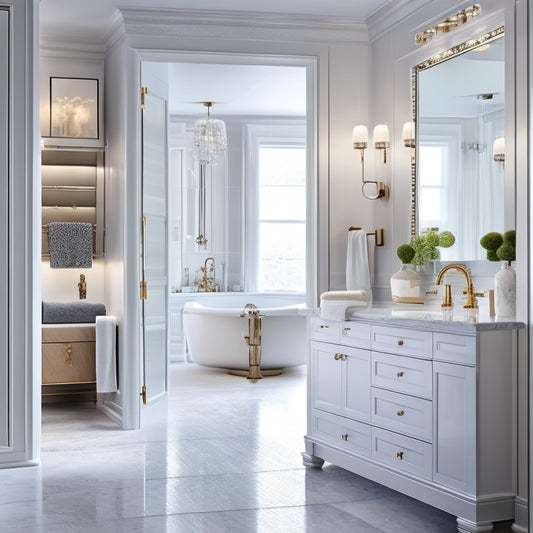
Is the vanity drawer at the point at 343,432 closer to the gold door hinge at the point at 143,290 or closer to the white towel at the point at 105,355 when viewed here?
the gold door hinge at the point at 143,290

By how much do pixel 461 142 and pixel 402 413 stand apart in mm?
1444

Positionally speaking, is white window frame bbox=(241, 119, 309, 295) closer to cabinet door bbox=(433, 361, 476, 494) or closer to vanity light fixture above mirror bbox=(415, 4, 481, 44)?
vanity light fixture above mirror bbox=(415, 4, 481, 44)

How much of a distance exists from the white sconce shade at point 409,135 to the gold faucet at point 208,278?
3965 millimetres

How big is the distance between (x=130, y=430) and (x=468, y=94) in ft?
9.48

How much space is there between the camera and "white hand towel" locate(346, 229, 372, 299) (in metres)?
5.06

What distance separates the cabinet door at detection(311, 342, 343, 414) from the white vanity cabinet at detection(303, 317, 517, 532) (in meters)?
0.01

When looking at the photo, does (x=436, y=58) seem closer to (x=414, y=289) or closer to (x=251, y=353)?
(x=414, y=289)

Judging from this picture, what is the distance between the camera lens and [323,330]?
14.1ft

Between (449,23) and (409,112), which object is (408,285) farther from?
(449,23)

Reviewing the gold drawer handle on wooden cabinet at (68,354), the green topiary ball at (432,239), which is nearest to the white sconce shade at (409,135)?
the green topiary ball at (432,239)

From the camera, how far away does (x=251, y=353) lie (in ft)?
24.0

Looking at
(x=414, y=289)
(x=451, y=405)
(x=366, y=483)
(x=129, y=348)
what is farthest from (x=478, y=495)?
(x=129, y=348)

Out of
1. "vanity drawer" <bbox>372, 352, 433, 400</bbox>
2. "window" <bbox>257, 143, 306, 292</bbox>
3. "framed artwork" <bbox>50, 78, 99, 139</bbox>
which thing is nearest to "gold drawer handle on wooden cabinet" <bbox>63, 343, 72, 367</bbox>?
"framed artwork" <bbox>50, 78, 99, 139</bbox>

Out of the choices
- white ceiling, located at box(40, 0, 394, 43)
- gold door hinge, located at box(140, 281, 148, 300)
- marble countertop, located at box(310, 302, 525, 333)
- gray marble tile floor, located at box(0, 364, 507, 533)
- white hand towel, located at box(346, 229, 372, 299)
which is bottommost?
A: gray marble tile floor, located at box(0, 364, 507, 533)
